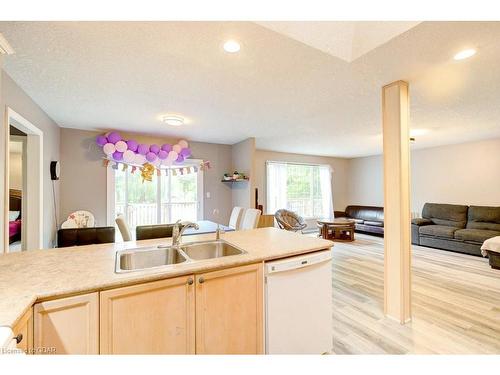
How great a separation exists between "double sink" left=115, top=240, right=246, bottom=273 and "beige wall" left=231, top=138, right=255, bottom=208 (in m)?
2.73

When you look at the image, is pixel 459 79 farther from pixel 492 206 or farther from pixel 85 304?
pixel 492 206

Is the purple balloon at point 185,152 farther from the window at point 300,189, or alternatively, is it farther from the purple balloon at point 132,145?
the window at point 300,189

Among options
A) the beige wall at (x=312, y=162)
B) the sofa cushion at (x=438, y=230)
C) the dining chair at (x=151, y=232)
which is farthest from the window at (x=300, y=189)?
Result: the dining chair at (x=151, y=232)

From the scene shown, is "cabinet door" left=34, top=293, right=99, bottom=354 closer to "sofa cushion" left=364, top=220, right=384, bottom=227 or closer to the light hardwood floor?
the light hardwood floor

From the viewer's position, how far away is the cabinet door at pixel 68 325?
0.94m

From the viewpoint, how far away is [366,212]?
21.5ft

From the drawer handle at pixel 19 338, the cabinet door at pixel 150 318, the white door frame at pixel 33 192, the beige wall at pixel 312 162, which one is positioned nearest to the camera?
the drawer handle at pixel 19 338

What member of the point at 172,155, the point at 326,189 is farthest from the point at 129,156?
the point at 326,189

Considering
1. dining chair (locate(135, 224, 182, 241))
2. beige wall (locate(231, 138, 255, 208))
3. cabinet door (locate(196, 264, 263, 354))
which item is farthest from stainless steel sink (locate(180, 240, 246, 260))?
beige wall (locate(231, 138, 255, 208))

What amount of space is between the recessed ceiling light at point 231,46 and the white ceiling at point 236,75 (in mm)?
50

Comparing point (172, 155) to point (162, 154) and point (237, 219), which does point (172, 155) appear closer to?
point (162, 154)

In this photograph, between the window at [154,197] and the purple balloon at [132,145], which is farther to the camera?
the window at [154,197]
